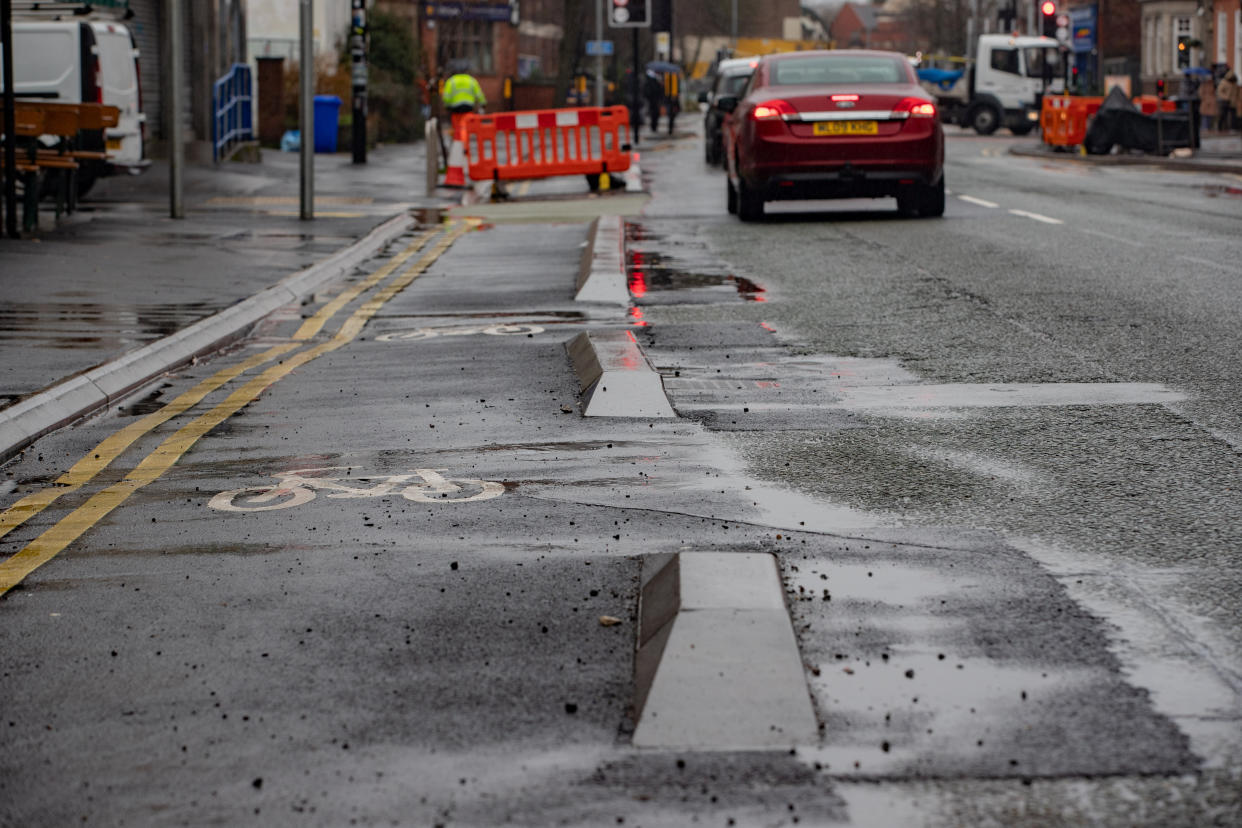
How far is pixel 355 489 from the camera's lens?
22.1 feet

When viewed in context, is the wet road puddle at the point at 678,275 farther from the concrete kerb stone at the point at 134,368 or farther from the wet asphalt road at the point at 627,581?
the concrete kerb stone at the point at 134,368

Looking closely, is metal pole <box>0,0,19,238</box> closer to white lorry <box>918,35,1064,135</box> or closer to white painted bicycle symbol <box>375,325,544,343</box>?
white painted bicycle symbol <box>375,325,544,343</box>

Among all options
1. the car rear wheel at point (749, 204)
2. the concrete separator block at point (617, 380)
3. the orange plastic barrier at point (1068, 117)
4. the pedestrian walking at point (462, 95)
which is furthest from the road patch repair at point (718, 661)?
the orange plastic barrier at point (1068, 117)

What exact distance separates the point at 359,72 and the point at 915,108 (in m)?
16.3

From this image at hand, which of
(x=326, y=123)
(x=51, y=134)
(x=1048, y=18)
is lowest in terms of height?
(x=51, y=134)

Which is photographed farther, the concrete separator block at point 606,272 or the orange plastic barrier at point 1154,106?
the orange plastic barrier at point 1154,106

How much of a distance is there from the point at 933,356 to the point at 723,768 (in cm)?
642

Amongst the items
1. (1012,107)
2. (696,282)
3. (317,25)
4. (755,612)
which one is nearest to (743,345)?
(696,282)

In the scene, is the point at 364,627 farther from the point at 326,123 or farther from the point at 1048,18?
the point at 1048,18

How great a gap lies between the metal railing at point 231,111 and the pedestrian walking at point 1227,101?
31.2 m

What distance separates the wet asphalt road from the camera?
147 inches

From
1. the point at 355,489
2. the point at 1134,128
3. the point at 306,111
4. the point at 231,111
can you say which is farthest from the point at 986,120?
the point at 355,489

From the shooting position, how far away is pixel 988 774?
3.72 meters

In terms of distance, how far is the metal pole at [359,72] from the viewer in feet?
109
